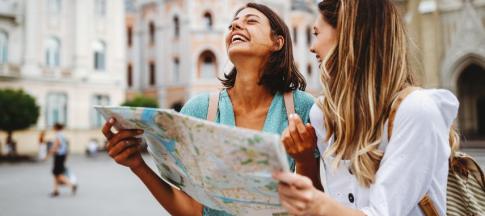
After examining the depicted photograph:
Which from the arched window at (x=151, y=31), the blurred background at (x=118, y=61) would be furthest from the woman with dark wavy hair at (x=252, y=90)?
the arched window at (x=151, y=31)

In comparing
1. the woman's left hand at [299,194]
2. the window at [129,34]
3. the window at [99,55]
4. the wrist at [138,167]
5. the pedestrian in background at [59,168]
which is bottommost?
the pedestrian in background at [59,168]

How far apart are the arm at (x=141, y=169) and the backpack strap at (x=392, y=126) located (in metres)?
0.99

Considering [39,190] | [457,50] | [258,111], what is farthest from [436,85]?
[258,111]

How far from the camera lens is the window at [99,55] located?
2938cm

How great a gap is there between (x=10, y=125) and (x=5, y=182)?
10123 mm

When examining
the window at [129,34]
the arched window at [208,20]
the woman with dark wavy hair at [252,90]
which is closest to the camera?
the woman with dark wavy hair at [252,90]

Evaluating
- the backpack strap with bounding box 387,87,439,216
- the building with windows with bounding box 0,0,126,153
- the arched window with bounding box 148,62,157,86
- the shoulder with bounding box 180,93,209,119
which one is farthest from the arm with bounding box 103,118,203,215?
the arched window with bounding box 148,62,157,86

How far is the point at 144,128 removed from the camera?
1.68 m

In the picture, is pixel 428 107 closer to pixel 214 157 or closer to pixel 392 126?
pixel 392 126

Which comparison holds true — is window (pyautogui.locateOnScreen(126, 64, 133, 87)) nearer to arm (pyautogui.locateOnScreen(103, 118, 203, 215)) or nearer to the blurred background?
the blurred background

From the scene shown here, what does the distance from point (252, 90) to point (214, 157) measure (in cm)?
94

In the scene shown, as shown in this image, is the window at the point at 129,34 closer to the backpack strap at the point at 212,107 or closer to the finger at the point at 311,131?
the backpack strap at the point at 212,107

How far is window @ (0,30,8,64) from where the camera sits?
2597 cm

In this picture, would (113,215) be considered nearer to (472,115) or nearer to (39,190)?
(39,190)
